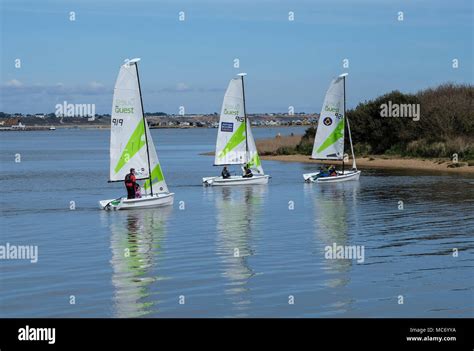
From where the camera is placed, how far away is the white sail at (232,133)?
5825cm

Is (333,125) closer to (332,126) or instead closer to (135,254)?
(332,126)

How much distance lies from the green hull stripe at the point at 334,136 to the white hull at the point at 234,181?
23.8ft

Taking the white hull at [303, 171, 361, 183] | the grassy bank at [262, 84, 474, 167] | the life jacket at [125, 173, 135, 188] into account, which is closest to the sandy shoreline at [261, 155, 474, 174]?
the grassy bank at [262, 84, 474, 167]

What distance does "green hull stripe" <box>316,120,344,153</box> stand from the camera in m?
62.1

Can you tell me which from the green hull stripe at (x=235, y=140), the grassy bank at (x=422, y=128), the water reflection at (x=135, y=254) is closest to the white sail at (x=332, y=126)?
the green hull stripe at (x=235, y=140)

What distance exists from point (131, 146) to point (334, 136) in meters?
23.4

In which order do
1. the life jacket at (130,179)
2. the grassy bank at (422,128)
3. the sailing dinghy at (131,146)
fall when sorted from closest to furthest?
the life jacket at (130,179)
the sailing dinghy at (131,146)
the grassy bank at (422,128)

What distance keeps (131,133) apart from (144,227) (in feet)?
25.9

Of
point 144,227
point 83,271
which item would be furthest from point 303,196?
point 83,271

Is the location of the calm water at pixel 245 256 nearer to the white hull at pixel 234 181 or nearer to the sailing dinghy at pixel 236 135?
the white hull at pixel 234 181

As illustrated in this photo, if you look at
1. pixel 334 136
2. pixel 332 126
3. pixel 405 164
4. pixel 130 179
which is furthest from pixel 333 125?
pixel 130 179

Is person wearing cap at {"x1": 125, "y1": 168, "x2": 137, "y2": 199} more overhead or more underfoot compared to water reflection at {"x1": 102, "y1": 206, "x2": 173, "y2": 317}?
more overhead

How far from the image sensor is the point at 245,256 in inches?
1077

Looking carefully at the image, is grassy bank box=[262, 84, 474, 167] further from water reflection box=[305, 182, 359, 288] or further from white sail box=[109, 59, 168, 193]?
white sail box=[109, 59, 168, 193]
